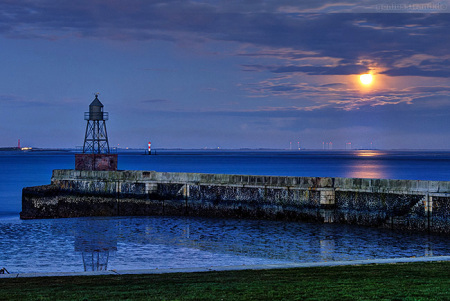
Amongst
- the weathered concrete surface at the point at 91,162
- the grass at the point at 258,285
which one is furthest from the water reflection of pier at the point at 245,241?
the weathered concrete surface at the point at 91,162

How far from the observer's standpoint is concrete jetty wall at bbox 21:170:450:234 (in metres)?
27.8

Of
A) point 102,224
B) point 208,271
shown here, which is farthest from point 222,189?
point 208,271

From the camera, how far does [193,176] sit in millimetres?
37188

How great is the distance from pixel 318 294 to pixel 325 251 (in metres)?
13.9

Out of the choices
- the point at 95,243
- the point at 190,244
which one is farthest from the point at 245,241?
the point at 95,243

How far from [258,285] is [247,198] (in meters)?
23.8

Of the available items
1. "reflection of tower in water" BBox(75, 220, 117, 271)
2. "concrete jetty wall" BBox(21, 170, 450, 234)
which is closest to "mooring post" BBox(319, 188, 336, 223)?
"concrete jetty wall" BBox(21, 170, 450, 234)

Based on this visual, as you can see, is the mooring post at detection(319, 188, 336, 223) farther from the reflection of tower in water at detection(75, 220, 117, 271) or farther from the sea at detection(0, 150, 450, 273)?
the reflection of tower in water at detection(75, 220, 117, 271)

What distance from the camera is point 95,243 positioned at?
26.9 meters

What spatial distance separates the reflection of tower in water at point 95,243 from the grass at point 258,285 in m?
8.24

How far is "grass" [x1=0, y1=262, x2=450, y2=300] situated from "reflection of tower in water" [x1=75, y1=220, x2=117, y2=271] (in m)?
8.24

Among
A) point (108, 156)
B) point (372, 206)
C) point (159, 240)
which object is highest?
point (108, 156)

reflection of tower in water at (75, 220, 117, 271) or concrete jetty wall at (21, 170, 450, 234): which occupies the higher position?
concrete jetty wall at (21, 170, 450, 234)

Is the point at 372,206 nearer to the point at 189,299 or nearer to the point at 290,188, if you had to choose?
the point at 290,188
